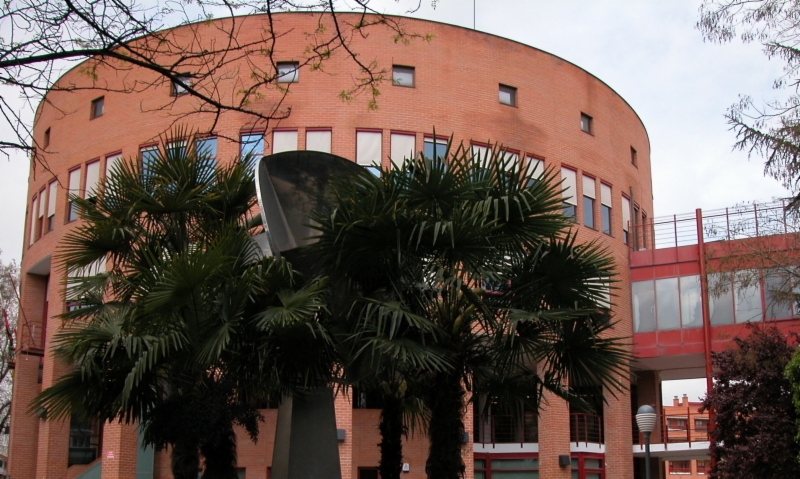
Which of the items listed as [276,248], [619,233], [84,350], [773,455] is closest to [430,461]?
[276,248]

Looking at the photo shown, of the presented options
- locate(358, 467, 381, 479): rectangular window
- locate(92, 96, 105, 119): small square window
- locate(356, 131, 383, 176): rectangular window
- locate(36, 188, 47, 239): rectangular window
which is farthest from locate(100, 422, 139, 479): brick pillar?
locate(356, 131, 383, 176): rectangular window

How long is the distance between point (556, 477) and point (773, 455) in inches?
400

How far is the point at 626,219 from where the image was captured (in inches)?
1521

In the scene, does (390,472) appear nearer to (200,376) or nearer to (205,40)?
(200,376)

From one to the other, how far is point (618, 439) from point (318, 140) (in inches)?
590

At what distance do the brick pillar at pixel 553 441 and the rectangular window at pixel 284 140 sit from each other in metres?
12.1

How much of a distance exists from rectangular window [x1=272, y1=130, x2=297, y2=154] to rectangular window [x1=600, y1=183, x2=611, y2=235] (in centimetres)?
1207

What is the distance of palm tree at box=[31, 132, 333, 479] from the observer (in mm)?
16281

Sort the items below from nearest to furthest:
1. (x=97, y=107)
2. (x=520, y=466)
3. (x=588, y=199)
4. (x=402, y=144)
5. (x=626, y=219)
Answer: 1. (x=402, y=144)
2. (x=520, y=466)
3. (x=97, y=107)
4. (x=588, y=199)
5. (x=626, y=219)

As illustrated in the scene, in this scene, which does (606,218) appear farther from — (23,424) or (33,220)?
(23,424)

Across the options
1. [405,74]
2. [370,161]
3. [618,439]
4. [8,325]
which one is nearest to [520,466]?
[618,439]

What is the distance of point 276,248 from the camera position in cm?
1773

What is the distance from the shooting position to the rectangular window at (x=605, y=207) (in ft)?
122

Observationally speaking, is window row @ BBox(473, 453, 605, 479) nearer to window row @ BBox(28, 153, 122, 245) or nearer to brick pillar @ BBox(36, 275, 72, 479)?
brick pillar @ BBox(36, 275, 72, 479)
